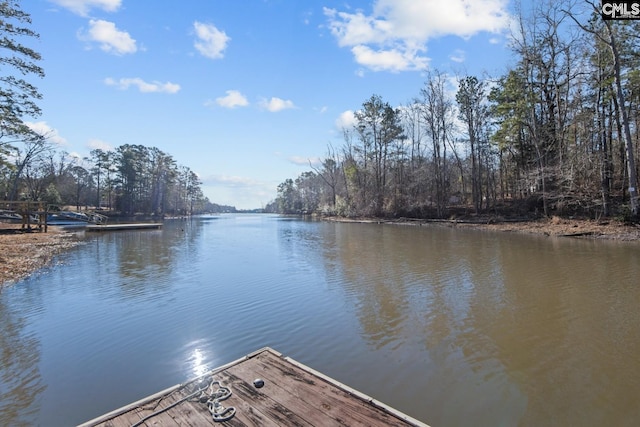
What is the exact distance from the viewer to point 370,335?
17.4 ft

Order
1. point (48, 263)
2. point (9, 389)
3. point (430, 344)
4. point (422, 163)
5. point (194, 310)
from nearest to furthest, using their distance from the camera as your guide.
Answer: point (9, 389)
point (430, 344)
point (194, 310)
point (48, 263)
point (422, 163)

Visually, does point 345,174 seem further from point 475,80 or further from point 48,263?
point 48,263

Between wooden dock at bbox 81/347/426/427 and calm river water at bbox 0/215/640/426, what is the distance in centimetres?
64

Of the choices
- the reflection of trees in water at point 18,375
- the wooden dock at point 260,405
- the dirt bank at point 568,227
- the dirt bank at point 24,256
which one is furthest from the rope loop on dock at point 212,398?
the dirt bank at point 568,227

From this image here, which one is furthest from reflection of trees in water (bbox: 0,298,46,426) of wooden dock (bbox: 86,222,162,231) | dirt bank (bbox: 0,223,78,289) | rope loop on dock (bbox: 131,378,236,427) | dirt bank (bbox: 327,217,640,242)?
wooden dock (bbox: 86,222,162,231)

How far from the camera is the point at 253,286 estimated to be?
8.83 m

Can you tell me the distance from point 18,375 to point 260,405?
348cm

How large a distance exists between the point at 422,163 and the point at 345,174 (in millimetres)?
14852

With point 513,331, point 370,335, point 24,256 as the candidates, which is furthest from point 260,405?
point 24,256

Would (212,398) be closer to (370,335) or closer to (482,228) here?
(370,335)

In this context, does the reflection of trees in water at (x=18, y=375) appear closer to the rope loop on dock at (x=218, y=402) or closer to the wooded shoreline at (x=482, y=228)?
the rope loop on dock at (x=218, y=402)

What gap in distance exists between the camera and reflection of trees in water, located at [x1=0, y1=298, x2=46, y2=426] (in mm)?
3449

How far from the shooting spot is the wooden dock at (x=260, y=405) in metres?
2.81

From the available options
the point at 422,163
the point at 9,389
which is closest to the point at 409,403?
the point at 9,389
